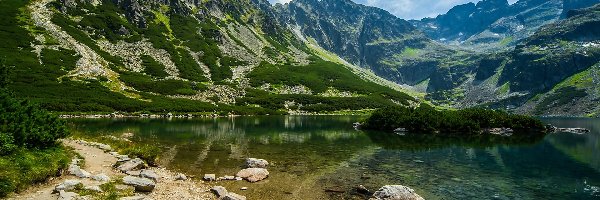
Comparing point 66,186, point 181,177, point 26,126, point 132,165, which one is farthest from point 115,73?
point 66,186

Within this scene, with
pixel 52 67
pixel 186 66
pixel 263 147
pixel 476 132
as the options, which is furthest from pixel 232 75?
pixel 263 147

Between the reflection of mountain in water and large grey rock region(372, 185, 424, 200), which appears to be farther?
the reflection of mountain in water

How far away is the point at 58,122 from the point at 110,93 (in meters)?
103

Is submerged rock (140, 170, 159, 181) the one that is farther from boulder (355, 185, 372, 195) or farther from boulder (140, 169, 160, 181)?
boulder (355, 185, 372, 195)

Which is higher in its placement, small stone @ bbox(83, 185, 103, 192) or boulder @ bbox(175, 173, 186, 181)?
small stone @ bbox(83, 185, 103, 192)

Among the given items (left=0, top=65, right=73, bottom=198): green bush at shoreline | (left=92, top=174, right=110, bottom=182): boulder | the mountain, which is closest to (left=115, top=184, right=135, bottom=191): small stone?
(left=92, top=174, right=110, bottom=182): boulder

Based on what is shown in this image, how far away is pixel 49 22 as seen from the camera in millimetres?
166250

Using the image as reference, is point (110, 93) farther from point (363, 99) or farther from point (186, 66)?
point (363, 99)

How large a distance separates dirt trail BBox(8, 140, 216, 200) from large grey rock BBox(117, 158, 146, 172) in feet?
1.96

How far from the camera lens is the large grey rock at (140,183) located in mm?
24344

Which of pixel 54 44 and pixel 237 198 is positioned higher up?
pixel 54 44

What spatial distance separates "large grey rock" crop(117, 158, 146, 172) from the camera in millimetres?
30031

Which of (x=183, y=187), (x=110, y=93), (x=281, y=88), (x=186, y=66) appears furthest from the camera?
(x=281, y=88)

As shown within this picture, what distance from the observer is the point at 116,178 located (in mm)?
26438
